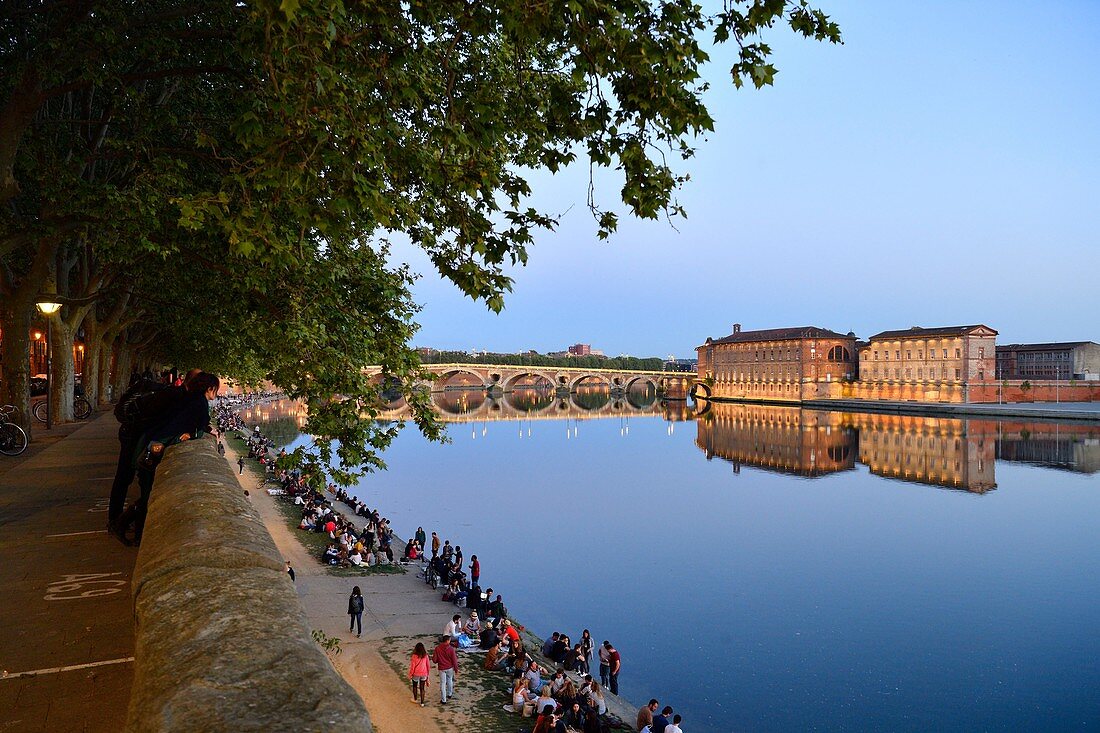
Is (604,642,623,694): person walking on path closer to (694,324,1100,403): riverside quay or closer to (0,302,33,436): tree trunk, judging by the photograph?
(0,302,33,436): tree trunk

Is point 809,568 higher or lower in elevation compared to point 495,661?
lower

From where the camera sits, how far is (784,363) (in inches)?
5020

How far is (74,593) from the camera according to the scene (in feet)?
20.8

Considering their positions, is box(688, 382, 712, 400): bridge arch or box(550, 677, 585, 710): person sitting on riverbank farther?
box(688, 382, 712, 400): bridge arch

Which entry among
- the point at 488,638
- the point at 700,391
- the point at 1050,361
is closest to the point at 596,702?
the point at 488,638

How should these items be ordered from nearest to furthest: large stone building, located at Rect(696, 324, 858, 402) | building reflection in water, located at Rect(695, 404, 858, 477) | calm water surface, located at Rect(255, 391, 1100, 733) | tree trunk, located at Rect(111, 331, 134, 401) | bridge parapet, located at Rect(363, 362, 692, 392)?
calm water surface, located at Rect(255, 391, 1100, 733)
tree trunk, located at Rect(111, 331, 134, 401)
building reflection in water, located at Rect(695, 404, 858, 477)
large stone building, located at Rect(696, 324, 858, 402)
bridge parapet, located at Rect(363, 362, 692, 392)

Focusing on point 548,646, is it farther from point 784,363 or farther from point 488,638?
point 784,363

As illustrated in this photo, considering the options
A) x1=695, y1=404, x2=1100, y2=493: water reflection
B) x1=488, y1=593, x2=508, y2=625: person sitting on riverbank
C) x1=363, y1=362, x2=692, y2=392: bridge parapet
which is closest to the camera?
x1=488, y1=593, x2=508, y2=625: person sitting on riverbank

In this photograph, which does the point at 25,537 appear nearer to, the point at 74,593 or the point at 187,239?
the point at 74,593

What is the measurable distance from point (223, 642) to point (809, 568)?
33.1 meters

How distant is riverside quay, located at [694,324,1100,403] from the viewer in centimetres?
10644

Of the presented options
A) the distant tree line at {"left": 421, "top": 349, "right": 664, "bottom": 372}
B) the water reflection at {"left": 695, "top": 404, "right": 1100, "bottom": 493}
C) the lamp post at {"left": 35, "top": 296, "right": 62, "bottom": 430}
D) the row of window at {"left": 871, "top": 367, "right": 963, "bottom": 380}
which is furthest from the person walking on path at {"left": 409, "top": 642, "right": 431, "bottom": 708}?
the distant tree line at {"left": 421, "top": 349, "right": 664, "bottom": 372}

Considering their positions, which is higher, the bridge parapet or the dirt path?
the bridge parapet

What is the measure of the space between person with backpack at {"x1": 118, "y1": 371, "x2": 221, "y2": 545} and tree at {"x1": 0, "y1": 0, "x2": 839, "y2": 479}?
1.40 m
